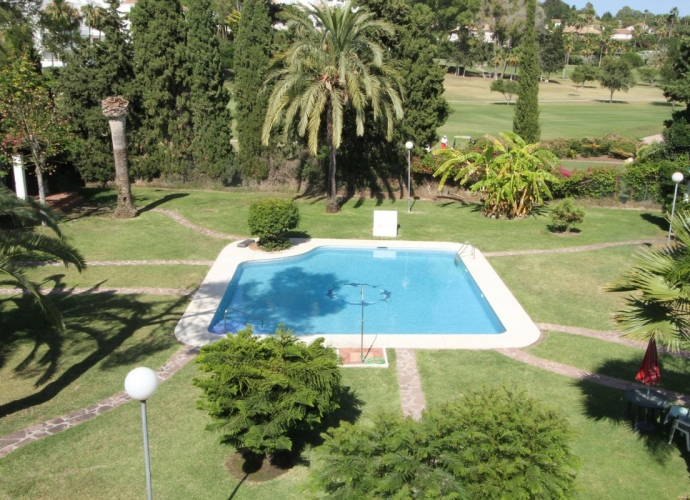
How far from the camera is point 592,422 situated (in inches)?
430

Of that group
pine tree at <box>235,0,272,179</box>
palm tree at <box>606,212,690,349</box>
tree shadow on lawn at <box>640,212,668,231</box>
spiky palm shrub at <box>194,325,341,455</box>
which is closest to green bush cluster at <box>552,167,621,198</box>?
tree shadow on lawn at <box>640,212,668,231</box>

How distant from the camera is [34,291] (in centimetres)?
1003

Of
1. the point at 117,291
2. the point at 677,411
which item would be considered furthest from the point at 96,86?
the point at 677,411

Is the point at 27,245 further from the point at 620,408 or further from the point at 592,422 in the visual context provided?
the point at 620,408

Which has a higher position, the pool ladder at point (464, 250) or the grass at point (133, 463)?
the pool ladder at point (464, 250)

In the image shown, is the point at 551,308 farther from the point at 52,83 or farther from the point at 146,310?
the point at 52,83

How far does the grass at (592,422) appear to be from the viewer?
367 inches

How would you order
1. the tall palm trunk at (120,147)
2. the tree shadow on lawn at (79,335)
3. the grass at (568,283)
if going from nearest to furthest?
1. the tree shadow on lawn at (79,335)
2. the grass at (568,283)
3. the tall palm trunk at (120,147)

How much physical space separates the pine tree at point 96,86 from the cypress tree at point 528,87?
16.3 m

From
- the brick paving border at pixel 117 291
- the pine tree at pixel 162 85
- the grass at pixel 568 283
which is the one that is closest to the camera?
the grass at pixel 568 283

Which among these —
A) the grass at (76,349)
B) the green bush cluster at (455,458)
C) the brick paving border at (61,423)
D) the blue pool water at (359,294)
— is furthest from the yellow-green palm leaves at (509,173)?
the green bush cluster at (455,458)

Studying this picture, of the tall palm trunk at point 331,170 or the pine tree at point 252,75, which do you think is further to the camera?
the pine tree at point 252,75

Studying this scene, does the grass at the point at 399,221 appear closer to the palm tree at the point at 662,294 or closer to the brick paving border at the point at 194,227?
the brick paving border at the point at 194,227

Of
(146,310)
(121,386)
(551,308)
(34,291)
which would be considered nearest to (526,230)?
(551,308)
